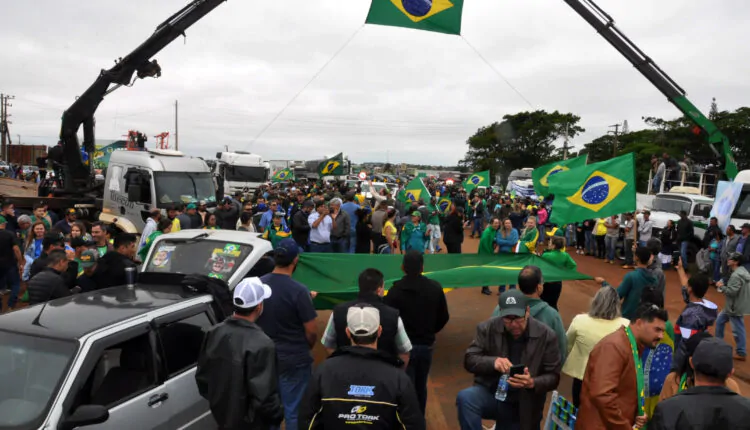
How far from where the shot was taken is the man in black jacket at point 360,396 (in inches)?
106

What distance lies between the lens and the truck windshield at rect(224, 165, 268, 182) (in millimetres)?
28859

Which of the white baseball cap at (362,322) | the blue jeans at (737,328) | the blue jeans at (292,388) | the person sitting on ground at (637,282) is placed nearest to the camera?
the white baseball cap at (362,322)

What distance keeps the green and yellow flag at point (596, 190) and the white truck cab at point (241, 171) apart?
21869 mm

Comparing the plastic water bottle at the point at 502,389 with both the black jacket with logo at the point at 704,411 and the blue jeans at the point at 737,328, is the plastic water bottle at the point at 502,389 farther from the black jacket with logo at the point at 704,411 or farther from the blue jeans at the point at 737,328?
the blue jeans at the point at 737,328

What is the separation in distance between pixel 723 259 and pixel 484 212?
1050 centimetres

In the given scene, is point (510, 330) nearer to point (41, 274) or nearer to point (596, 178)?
point (41, 274)

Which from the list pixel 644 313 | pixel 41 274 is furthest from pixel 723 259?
pixel 41 274

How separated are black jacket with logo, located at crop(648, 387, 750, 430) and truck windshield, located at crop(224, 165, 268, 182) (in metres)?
27.9

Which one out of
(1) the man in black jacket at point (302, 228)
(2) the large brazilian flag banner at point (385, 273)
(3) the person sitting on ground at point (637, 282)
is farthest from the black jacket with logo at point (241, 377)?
(1) the man in black jacket at point (302, 228)

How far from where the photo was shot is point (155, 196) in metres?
12.9

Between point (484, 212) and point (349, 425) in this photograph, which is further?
point (484, 212)

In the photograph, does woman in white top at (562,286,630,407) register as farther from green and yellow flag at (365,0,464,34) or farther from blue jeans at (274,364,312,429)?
green and yellow flag at (365,0,464,34)

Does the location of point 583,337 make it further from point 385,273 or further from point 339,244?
point 339,244

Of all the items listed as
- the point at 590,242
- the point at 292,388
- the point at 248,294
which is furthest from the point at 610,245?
the point at 248,294
